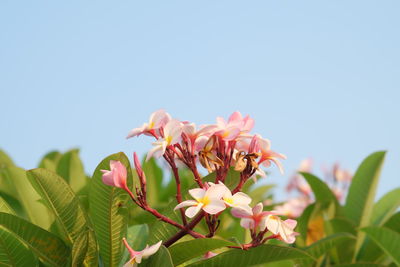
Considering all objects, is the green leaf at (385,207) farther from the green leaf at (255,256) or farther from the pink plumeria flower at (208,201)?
the pink plumeria flower at (208,201)

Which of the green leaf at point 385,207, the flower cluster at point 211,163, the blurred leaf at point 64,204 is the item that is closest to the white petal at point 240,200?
the flower cluster at point 211,163

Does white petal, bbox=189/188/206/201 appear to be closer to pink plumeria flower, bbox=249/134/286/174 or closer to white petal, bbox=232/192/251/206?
white petal, bbox=232/192/251/206

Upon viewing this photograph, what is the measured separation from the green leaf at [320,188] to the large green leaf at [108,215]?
1286mm

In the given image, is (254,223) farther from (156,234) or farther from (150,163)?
(150,163)

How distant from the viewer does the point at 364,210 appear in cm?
261

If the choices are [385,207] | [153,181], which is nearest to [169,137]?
[385,207]

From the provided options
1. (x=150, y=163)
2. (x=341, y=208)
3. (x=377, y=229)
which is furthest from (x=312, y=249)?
(x=150, y=163)

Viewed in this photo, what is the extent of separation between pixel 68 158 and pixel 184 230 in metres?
1.69

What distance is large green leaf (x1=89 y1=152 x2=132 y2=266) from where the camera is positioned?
4.74ft

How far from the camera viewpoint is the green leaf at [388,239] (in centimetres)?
190

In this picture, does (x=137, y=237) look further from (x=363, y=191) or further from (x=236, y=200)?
(x=363, y=191)

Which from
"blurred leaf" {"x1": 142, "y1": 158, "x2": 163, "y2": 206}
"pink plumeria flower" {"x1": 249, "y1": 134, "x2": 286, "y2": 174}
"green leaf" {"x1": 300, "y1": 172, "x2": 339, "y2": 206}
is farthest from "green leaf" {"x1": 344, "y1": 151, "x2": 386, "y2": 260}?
"pink plumeria flower" {"x1": 249, "y1": 134, "x2": 286, "y2": 174}

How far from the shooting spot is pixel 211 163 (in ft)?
4.73

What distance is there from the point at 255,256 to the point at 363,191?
4.69 feet
